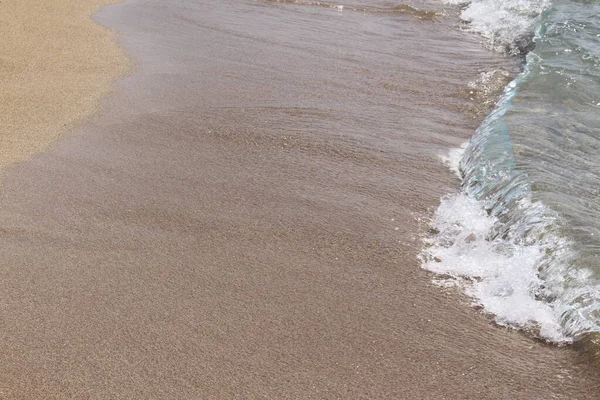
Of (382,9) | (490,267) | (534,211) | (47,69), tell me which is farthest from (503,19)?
(490,267)

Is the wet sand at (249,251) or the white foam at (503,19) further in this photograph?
the white foam at (503,19)

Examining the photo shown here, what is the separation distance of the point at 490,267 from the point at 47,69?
14.9ft

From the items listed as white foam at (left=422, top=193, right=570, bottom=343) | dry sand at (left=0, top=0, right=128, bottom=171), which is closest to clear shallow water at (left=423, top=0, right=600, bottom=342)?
white foam at (left=422, top=193, right=570, bottom=343)

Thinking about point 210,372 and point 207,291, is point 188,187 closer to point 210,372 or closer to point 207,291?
point 207,291

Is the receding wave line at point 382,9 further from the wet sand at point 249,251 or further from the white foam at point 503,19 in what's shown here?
the wet sand at point 249,251

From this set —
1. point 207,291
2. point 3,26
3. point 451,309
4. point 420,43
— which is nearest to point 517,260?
point 451,309

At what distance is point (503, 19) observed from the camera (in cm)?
923

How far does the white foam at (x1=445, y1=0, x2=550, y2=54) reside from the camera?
27.0 feet

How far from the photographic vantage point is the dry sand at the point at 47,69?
5082 millimetres

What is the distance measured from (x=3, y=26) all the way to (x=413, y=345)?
628 cm

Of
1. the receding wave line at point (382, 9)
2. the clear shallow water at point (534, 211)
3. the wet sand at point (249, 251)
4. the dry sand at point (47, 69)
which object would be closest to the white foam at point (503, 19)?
the receding wave line at point (382, 9)

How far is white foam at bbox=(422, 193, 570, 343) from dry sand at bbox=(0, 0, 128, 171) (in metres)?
2.75

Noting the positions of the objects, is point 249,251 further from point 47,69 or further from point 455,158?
point 47,69

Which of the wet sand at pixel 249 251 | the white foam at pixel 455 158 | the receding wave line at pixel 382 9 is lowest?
the wet sand at pixel 249 251
